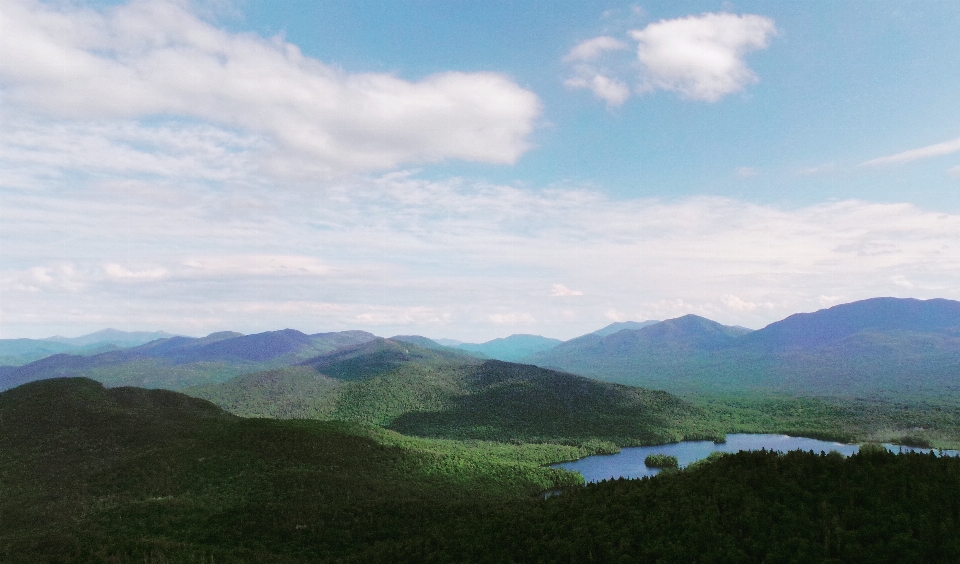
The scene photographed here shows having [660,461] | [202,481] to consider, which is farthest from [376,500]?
[660,461]

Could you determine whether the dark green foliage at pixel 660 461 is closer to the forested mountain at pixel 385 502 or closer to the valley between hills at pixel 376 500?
the valley between hills at pixel 376 500

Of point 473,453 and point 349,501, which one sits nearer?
point 349,501

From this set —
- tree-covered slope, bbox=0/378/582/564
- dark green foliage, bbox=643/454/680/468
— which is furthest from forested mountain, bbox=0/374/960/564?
dark green foliage, bbox=643/454/680/468

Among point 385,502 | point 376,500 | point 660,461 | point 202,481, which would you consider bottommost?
point 660,461

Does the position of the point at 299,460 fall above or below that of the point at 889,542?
below

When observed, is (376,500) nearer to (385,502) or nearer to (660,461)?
(385,502)

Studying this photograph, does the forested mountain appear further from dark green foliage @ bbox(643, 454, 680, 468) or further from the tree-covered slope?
dark green foliage @ bbox(643, 454, 680, 468)

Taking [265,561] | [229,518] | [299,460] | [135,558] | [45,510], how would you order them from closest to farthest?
[135,558] < [265,561] < [229,518] < [45,510] < [299,460]

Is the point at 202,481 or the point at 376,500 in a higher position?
the point at 202,481

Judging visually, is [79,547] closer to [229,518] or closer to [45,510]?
[229,518]

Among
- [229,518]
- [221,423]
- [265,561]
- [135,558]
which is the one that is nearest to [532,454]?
[221,423]
